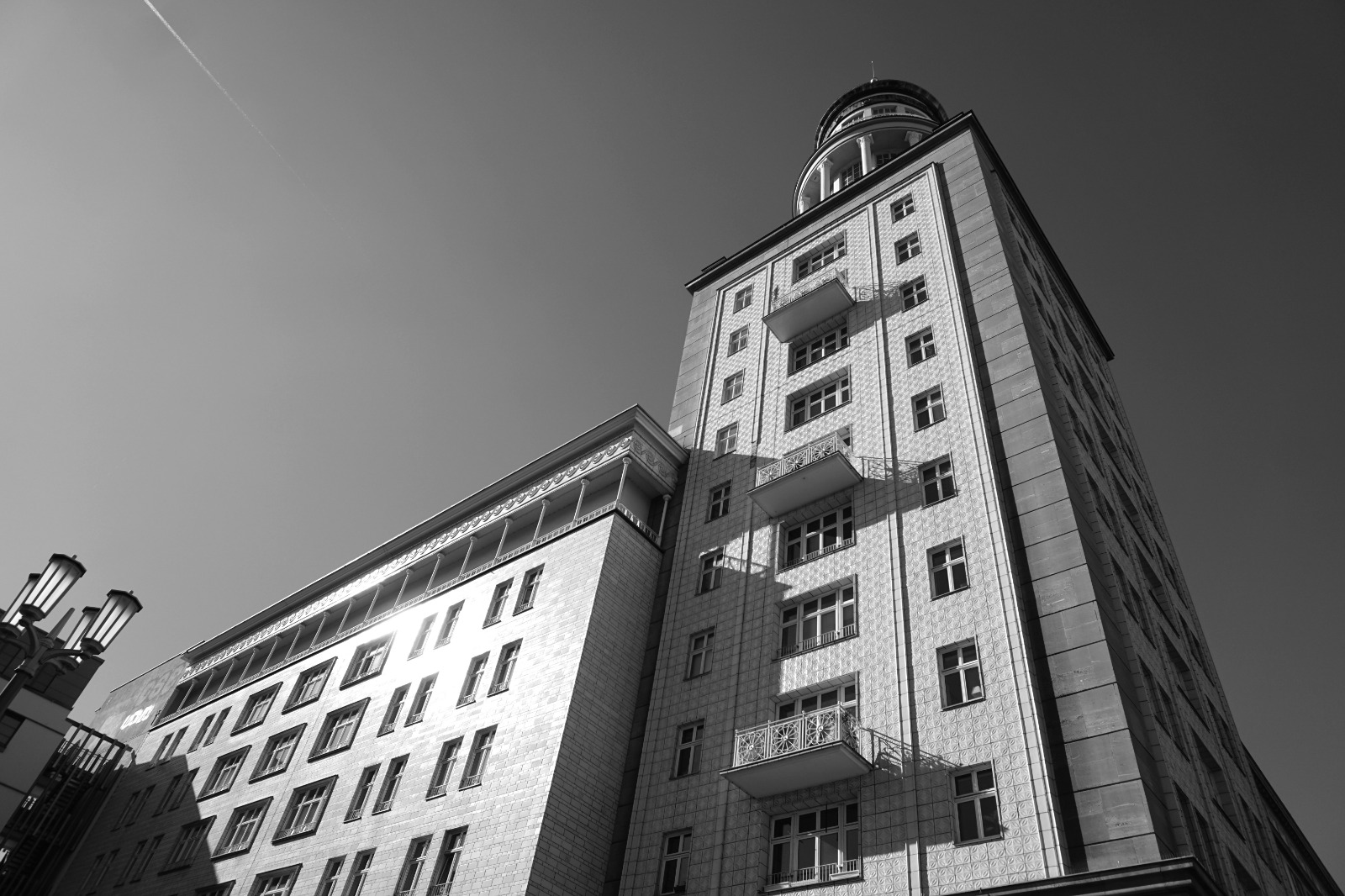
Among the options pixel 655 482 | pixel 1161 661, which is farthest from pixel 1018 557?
pixel 655 482

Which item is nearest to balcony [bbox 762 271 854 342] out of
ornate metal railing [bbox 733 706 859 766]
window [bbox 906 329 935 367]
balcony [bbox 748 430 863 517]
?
window [bbox 906 329 935 367]

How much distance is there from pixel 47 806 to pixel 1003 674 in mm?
44528

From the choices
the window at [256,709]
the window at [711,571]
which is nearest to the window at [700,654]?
the window at [711,571]

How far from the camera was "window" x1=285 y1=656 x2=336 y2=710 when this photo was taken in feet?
118

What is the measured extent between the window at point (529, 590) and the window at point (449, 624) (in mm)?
3129

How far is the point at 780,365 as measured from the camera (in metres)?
35.0

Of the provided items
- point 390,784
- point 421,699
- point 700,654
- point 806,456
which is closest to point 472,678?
point 421,699

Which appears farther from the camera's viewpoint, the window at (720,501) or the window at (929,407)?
the window at (720,501)

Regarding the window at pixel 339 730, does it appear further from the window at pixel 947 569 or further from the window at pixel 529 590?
A: the window at pixel 947 569

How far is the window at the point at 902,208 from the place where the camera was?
37.0 meters

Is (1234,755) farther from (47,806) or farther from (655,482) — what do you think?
(47,806)

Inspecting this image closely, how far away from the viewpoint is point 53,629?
597 inches

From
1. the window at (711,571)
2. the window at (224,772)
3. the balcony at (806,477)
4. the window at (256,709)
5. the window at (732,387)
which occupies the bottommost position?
the window at (224,772)

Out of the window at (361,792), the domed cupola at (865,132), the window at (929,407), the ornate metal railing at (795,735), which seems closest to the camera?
the ornate metal railing at (795,735)
